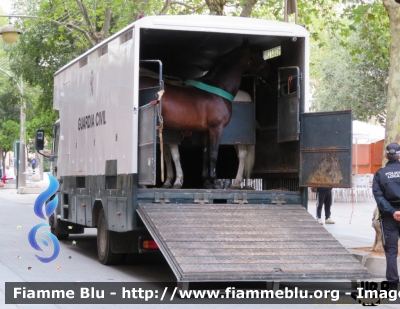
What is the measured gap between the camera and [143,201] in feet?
34.8

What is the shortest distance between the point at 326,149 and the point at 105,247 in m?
3.70

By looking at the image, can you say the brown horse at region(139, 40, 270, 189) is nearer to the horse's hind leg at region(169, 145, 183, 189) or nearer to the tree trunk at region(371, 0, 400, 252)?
the horse's hind leg at region(169, 145, 183, 189)

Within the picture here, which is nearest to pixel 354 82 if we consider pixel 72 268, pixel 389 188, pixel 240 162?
pixel 240 162

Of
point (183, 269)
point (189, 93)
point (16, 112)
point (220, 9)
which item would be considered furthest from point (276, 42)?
point (16, 112)

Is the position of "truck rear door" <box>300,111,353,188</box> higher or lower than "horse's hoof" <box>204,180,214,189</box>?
higher

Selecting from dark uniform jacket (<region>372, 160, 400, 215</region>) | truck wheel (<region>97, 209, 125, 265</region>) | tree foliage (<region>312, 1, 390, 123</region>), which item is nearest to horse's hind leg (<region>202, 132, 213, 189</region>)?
truck wheel (<region>97, 209, 125, 265</region>)

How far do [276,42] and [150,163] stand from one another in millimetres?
3610

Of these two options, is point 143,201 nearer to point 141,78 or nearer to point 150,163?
point 150,163

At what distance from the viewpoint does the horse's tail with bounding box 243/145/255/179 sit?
1330 centimetres

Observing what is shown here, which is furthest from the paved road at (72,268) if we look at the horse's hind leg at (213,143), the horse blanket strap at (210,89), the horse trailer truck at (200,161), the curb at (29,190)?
the curb at (29,190)

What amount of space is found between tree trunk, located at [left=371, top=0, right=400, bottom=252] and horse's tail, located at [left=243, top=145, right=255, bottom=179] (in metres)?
2.19

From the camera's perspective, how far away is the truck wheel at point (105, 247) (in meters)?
11.9

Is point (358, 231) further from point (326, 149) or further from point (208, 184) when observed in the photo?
point (326, 149)

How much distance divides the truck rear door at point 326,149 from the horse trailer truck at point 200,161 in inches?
0.6
